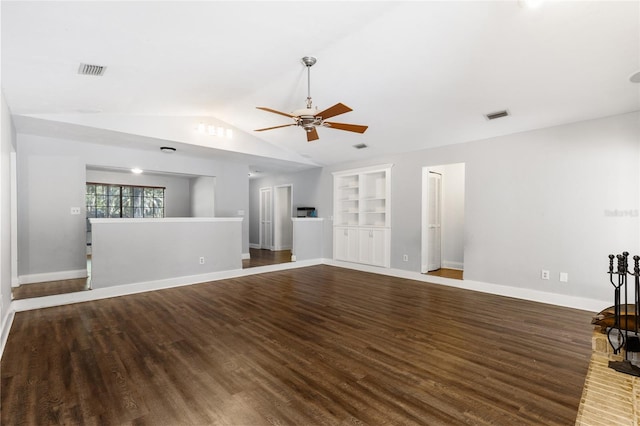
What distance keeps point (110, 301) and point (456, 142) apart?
20.6ft

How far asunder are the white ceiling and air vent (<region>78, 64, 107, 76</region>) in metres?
0.07

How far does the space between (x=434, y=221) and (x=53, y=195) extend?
7.34 metres

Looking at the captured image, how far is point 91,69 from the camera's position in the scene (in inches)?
120

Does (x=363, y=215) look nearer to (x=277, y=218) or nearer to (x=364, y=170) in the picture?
(x=364, y=170)

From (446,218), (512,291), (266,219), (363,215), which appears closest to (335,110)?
(512,291)

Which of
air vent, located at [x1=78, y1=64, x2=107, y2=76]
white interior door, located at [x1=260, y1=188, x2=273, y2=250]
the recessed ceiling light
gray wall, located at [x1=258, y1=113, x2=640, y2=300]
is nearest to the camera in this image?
the recessed ceiling light

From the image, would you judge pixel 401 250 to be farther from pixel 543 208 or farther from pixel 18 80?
pixel 18 80

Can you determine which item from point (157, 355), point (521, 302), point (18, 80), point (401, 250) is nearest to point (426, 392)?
point (157, 355)

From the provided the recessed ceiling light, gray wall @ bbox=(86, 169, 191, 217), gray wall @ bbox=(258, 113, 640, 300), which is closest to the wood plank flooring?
gray wall @ bbox=(258, 113, 640, 300)

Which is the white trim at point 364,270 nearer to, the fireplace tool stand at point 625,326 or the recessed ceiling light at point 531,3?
the fireplace tool stand at point 625,326

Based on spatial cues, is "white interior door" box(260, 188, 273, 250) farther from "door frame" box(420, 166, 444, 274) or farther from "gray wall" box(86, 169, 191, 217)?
"door frame" box(420, 166, 444, 274)

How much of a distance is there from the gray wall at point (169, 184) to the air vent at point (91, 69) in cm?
610

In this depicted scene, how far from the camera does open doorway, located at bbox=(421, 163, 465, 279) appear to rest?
6.53m

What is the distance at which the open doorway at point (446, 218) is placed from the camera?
21.4ft
